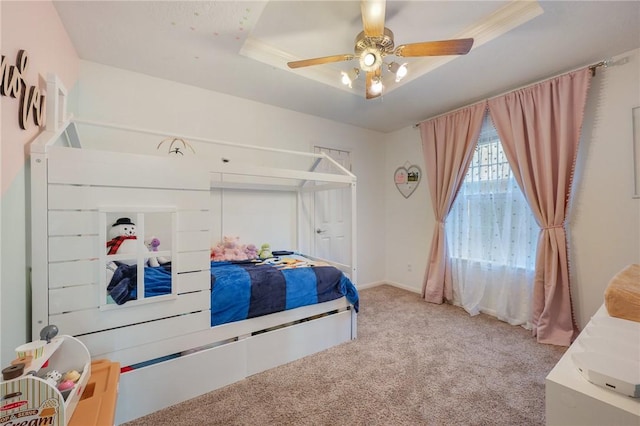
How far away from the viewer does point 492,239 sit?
279 centimetres

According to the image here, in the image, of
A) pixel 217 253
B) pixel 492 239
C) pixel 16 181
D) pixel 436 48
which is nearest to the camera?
pixel 16 181

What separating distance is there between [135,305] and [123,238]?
391mm

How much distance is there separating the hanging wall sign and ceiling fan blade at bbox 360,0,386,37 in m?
1.64

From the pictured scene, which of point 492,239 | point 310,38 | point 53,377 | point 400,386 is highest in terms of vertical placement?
point 310,38

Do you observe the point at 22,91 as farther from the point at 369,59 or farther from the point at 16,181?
the point at 369,59

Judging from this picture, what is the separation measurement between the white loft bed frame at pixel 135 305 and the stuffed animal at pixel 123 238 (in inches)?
4.0

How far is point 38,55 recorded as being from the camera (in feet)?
4.43

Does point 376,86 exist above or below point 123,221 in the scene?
above

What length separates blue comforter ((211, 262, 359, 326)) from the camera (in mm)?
1691

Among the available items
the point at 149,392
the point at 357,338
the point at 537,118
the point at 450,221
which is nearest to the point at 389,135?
the point at 450,221

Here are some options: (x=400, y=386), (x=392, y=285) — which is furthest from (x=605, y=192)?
(x=392, y=285)

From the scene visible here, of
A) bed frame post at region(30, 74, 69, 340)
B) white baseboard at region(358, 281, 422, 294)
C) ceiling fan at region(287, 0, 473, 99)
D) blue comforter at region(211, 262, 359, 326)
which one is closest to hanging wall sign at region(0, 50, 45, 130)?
bed frame post at region(30, 74, 69, 340)

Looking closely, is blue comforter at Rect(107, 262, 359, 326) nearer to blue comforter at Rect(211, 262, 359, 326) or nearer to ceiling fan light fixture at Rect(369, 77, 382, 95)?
blue comforter at Rect(211, 262, 359, 326)

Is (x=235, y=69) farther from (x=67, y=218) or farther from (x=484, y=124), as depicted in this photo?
(x=484, y=124)
